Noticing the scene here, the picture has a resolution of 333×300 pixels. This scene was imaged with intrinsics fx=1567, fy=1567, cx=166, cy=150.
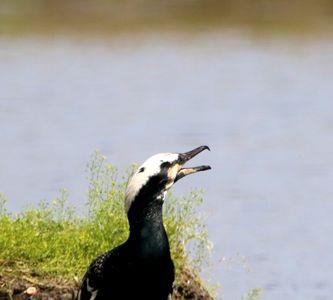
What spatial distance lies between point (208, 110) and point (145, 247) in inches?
417

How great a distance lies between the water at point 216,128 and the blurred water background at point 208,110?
0.02 m

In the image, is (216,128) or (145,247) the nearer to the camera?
(145,247)

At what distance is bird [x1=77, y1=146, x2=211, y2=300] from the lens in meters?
8.25

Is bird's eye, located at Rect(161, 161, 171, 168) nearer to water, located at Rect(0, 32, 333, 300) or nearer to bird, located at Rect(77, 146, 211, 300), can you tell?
bird, located at Rect(77, 146, 211, 300)

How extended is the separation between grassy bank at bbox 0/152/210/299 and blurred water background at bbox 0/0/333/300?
63 cm

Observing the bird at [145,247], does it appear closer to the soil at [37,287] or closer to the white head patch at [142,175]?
the white head patch at [142,175]

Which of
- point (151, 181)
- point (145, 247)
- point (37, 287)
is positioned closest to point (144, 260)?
point (145, 247)

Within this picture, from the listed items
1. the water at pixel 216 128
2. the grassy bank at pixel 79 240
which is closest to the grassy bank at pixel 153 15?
the water at pixel 216 128

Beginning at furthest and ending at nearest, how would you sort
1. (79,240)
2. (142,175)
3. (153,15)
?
(153,15) < (79,240) < (142,175)

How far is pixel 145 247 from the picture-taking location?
325 inches

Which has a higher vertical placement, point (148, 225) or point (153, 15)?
point (148, 225)

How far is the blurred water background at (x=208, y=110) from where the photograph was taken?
1283 cm

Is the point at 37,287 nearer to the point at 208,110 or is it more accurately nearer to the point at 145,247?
the point at 145,247

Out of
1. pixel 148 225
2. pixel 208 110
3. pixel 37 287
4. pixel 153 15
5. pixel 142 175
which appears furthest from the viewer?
pixel 153 15
